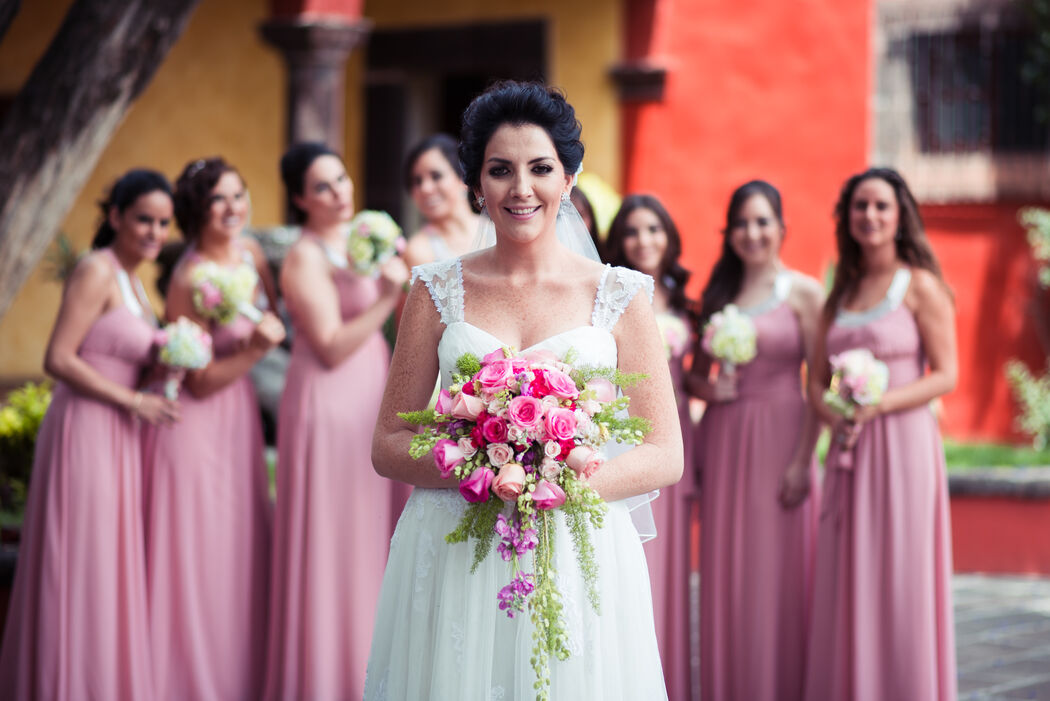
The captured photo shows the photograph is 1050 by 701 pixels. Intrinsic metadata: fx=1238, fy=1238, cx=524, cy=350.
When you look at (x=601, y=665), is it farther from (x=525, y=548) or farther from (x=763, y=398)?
(x=763, y=398)

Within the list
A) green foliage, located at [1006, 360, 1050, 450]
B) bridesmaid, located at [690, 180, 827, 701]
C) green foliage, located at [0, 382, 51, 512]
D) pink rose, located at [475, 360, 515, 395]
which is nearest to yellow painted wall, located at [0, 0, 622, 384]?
green foliage, located at [0, 382, 51, 512]

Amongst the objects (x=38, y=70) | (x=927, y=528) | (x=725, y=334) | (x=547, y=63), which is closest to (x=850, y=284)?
(x=725, y=334)

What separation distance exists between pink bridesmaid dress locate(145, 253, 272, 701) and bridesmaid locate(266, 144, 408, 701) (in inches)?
5.8

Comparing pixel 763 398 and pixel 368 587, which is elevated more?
pixel 763 398

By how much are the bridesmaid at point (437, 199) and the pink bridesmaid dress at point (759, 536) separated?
1560 mm

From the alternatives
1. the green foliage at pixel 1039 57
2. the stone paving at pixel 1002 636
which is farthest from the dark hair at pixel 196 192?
the green foliage at pixel 1039 57

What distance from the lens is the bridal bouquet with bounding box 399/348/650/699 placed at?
3188mm

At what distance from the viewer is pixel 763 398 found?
588 cm

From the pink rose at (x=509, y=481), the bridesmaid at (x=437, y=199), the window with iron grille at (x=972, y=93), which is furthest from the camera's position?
the window with iron grille at (x=972, y=93)

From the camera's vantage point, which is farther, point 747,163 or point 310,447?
point 747,163

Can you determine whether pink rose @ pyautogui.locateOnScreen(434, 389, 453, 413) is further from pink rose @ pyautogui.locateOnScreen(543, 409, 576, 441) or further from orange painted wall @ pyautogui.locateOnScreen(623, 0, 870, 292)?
orange painted wall @ pyautogui.locateOnScreen(623, 0, 870, 292)

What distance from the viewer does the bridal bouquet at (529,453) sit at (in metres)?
3.19

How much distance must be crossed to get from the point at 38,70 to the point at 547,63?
6.71m

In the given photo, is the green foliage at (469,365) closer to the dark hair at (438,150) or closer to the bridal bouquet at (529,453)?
the bridal bouquet at (529,453)
